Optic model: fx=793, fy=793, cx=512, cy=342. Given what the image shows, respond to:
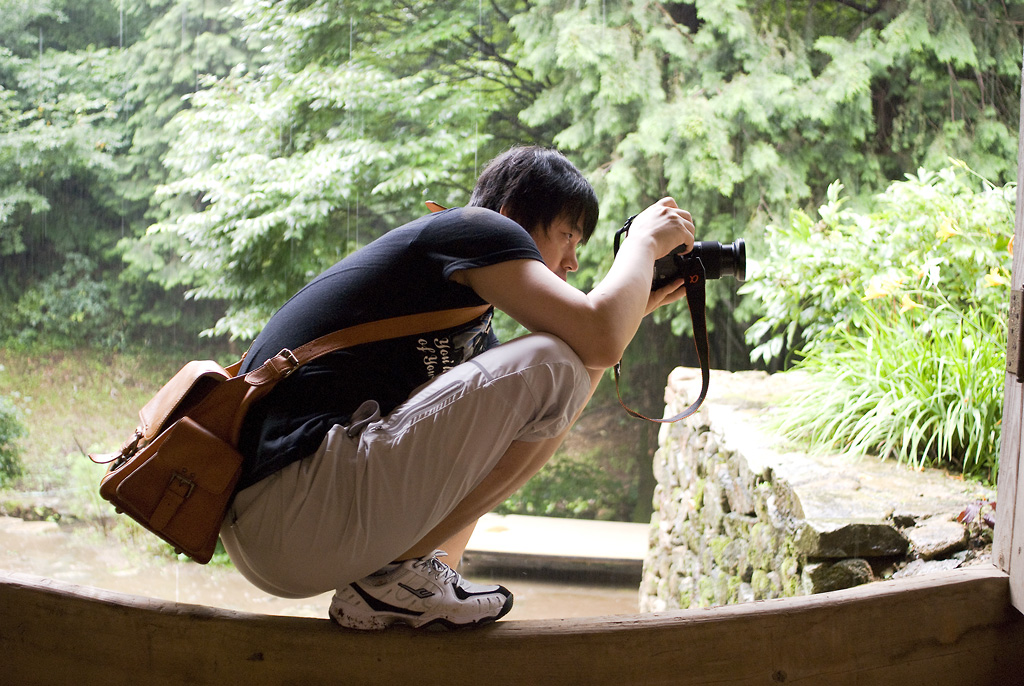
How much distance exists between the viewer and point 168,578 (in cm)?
509

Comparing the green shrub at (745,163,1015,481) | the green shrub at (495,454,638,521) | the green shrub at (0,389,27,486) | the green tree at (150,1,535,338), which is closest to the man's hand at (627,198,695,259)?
the green shrub at (745,163,1015,481)

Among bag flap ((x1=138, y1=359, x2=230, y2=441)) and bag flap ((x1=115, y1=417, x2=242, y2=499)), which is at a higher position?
bag flap ((x1=138, y1=359, x2=230, y2=441))

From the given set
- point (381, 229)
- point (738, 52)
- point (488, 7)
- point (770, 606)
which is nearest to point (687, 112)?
point (738, 52)

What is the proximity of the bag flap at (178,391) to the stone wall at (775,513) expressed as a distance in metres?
1.34

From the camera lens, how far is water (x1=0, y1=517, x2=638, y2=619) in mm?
4855

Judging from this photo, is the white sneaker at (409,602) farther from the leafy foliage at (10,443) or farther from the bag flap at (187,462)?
the leafy foliage at (10,443)

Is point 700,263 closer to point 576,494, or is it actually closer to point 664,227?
point 664,227

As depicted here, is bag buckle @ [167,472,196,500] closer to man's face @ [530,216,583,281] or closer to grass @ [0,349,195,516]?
man's face @ [530,216,583,281]

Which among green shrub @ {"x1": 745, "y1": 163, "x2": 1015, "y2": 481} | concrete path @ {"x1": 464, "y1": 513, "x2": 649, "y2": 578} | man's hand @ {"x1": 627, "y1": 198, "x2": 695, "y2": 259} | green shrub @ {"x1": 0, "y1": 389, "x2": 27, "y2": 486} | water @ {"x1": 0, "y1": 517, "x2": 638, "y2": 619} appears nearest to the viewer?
man's hand @ {"x1": 627, "y1": 198, "x2": 695, "y2": 259}

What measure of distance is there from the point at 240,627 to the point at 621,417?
4956mm

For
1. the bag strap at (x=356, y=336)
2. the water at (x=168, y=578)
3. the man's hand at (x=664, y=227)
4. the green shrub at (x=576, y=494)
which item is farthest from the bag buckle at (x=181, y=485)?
the green shrub at (x=576, y=494)

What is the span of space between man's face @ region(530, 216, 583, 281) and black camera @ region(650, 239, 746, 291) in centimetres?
15

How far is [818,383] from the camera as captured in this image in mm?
2527

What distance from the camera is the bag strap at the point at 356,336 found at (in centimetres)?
98
